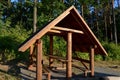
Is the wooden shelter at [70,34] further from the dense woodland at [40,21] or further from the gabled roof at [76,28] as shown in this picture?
the dense woodland at [40,21]

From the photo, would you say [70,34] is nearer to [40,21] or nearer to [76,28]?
[76,28]

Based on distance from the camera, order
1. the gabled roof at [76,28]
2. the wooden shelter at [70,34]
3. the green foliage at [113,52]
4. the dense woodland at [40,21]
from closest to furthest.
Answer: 1. the wooden shelter at [70,34]
2. the gabled roof at [76,28]
3. the dense woodland at [40,21]
4. the green foliage at [113,52]

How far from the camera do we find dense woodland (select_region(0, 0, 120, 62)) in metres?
23.1

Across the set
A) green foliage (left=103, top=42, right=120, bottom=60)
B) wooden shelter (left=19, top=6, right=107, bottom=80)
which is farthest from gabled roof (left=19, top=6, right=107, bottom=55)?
green foliage (left=103, top=42, right=120, bottom=60)

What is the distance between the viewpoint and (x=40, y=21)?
34906 mm

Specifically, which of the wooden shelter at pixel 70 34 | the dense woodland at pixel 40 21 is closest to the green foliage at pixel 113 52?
the dense woodland at pixel 40 21

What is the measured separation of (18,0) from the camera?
42469 mm

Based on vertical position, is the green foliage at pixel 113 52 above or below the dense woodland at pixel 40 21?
below

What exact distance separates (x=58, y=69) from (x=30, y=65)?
192cm

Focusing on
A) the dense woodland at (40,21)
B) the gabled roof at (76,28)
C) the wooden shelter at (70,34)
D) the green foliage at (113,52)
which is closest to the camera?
the wooden shelter at (70,34)

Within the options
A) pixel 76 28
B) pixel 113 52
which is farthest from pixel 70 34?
pixel 113 52

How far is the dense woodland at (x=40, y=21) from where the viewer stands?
23.1 meters

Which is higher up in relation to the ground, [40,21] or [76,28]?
[40,21]

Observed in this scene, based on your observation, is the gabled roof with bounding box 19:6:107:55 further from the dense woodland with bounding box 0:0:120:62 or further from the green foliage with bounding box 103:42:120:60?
the green foliage with bounding box 103:42:120:60
